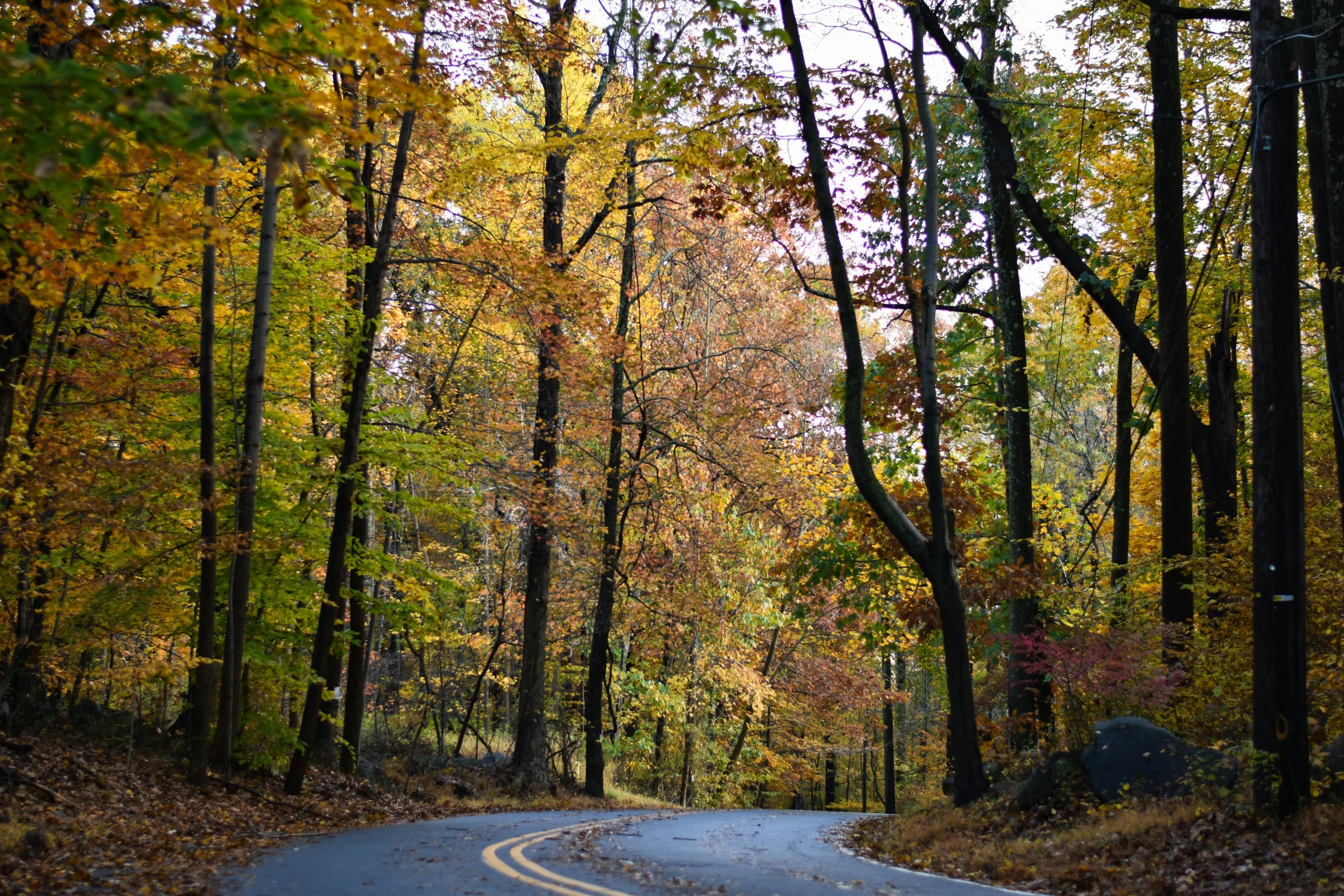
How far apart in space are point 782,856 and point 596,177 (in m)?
12.9

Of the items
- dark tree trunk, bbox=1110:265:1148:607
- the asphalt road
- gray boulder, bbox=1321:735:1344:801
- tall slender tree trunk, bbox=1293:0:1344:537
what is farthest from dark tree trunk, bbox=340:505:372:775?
tall slender tree trunk, bbox=1293:0:1344:537

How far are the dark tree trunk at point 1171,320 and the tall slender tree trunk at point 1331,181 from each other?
120 inches

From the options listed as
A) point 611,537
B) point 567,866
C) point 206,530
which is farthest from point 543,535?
point 567,866

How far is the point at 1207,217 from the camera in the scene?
16.9m

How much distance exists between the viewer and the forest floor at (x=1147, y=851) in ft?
22.0

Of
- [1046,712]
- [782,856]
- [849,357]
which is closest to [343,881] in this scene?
[782,856]

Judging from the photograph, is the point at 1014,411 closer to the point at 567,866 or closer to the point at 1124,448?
the point at 1124,448

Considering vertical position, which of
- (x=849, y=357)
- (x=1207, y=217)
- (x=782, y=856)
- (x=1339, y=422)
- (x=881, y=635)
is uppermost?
(x=1207, y=217)

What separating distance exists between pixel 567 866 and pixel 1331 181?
10076 mm

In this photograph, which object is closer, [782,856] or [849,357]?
[782,856]

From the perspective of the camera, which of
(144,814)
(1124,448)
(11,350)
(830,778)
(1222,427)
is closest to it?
(11,350)

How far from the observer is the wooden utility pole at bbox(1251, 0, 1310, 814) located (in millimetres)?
7672

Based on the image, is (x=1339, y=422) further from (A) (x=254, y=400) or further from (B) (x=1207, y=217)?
(A) (x=254, y=400)

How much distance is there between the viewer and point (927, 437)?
12.3m
